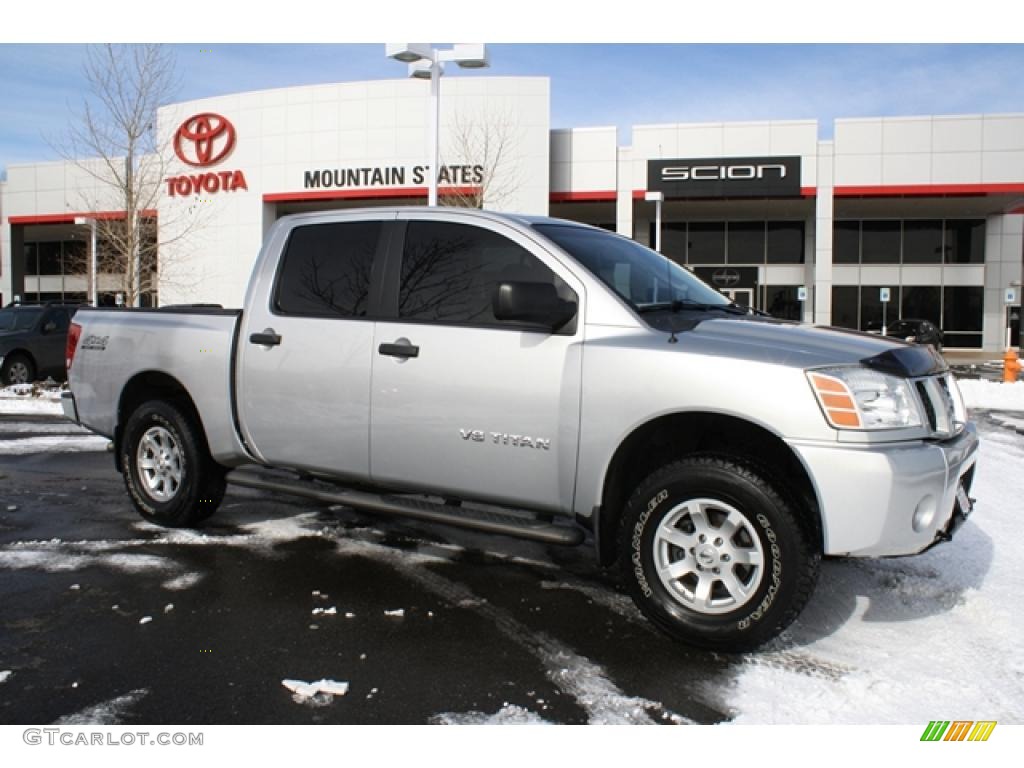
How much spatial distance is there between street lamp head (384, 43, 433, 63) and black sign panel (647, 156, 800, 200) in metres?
16.8

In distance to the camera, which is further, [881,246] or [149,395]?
[881,246]

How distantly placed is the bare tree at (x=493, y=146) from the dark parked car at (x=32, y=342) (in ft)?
49.6

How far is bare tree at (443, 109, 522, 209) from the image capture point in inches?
1116

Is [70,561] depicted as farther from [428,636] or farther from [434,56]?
[434,56]

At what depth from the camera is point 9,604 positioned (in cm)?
426

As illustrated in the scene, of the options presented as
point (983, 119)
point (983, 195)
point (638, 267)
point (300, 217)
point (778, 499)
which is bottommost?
point (778, 499)

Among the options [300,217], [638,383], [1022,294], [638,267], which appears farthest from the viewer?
[1022,294]

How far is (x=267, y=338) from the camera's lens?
4.96 meters

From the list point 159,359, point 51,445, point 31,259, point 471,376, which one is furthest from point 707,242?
point 31,259

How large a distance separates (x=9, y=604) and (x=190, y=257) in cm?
3131

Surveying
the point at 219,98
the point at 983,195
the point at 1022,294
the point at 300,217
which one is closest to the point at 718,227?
the point at 983,195

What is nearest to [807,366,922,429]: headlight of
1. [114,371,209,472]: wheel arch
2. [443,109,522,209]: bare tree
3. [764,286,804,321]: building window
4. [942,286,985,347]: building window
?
[114,371,209,472]: wheel arch

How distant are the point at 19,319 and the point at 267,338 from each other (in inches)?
562

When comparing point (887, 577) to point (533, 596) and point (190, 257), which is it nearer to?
point (533, 596)
